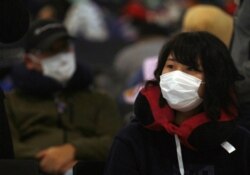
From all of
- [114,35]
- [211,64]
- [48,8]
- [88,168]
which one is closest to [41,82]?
[88,168]

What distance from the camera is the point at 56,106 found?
17.2 ft

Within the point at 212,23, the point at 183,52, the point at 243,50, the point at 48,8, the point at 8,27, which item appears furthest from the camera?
the point at 48,8

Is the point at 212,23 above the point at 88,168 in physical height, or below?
above

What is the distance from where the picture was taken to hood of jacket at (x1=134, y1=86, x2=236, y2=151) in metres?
3.92

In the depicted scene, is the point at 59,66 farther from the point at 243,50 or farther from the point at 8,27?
the point at 8,27

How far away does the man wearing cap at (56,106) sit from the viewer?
5.09 metres

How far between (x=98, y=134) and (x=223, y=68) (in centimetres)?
143

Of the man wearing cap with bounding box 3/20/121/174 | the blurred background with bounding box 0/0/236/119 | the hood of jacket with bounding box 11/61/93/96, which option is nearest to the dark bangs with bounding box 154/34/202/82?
the man wearing cap with bounding box 3/20/121/174

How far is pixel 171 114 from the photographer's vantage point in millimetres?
4043

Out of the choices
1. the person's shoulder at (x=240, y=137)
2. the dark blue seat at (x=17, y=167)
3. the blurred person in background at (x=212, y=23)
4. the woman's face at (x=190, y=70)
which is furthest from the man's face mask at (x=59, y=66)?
the person's shoulder at (x=240, y=137)

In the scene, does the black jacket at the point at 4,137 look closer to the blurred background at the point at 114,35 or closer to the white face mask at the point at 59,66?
the white face mask at the point at 59,66

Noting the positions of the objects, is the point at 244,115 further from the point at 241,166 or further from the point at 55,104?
the point at 55,104

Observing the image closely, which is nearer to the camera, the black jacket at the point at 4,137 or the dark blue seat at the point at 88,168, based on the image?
the black jacket at the point at 4,137

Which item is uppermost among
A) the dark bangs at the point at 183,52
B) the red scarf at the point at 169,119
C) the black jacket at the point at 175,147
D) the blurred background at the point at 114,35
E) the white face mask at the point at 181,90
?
the dark bangs at the point at 183,52
